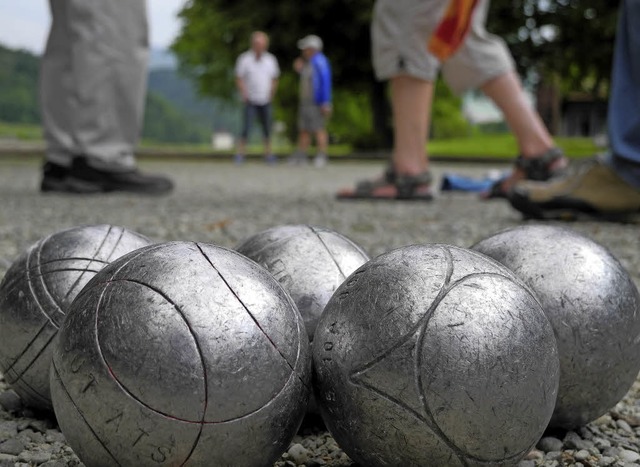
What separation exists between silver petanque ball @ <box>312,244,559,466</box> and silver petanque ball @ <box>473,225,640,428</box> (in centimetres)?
27

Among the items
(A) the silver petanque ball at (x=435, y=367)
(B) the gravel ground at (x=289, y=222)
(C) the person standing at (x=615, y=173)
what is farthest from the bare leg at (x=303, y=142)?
(A) the silver petanque ball at (x=435, y=367)

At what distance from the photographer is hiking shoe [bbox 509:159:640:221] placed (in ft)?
19.5

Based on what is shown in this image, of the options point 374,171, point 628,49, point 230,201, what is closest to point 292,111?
point 374,171

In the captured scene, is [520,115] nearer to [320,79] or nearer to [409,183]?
[409,183]

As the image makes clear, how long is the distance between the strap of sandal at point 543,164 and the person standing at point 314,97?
1094 cm

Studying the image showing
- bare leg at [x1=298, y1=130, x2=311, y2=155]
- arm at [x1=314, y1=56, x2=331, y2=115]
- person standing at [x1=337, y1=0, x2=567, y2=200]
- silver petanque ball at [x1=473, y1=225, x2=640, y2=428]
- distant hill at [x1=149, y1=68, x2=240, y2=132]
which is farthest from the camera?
distant hill at [x1=149, y1=68, x2=240, y2=132]

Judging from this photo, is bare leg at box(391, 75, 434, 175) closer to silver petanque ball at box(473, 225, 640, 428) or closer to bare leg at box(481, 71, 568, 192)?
bare leg at box(481, 71, 568, 192)

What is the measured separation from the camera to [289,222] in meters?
6.65

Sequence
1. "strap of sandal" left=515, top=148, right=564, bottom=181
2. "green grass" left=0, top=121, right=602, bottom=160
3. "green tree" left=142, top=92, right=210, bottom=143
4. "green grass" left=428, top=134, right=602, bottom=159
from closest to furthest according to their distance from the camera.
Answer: "strap of sandal" left=515, top=148, right=564, bottom=181 < "green grass" left=428, top=134, right=602, bottom=159 < "green grass" left=0, top=121, right=602, bottom=160 < "green tree" left=142, top=92, right=210, bottom=143

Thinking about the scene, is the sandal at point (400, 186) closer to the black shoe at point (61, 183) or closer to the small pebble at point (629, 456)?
the black shoe at point (61, 183)

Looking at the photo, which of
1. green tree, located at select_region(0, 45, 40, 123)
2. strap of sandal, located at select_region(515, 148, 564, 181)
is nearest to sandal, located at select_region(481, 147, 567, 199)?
strap of sandal, located at select_region(515, 148, 564, 181)

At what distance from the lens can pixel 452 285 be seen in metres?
1.98

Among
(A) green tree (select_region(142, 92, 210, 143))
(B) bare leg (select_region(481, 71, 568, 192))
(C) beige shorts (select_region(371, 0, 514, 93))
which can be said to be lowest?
(A) green tree (select_region(142, 92, 210, 143))

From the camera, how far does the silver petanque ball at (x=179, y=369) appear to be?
183 centimetres
